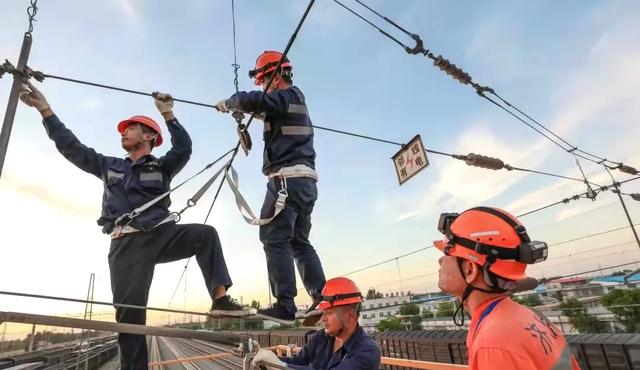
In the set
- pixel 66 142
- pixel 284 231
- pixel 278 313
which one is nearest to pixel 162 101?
pixel 66 142

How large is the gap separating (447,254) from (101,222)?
2844mm

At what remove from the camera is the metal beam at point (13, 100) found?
240 cm

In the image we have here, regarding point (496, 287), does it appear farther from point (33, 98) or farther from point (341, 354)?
point (33, 98)

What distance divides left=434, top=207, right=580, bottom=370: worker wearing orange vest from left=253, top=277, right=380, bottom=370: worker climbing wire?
6.59ft

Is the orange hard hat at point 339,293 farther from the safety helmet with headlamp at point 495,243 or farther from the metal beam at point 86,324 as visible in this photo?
the safety helmet with headlamp at point 495,243

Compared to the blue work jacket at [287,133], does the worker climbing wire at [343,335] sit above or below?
below

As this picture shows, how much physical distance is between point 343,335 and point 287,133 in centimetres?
252

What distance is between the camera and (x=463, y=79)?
6156mm

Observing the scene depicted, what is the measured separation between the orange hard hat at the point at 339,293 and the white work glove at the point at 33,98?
3.32 metres

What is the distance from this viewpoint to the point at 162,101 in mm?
3400

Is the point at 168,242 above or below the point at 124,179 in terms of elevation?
below

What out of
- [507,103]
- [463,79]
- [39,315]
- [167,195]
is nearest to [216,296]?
[167,195]

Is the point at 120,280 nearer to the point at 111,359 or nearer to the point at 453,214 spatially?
the point at 453,214

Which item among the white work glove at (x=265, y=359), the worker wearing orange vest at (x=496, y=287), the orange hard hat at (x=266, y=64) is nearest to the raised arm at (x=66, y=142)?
the orange hard hat at (x=266, y=64)
